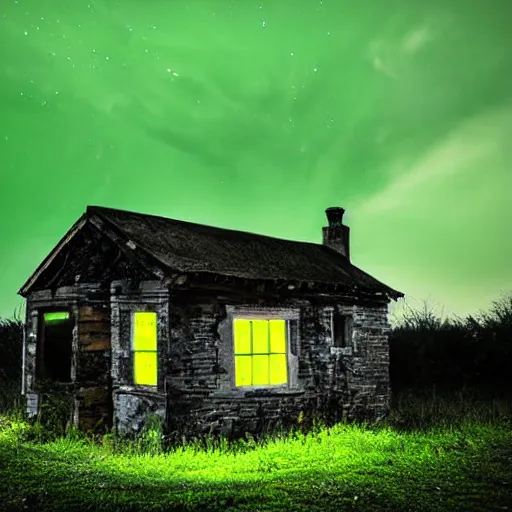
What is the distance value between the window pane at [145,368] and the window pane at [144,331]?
6.3 inches

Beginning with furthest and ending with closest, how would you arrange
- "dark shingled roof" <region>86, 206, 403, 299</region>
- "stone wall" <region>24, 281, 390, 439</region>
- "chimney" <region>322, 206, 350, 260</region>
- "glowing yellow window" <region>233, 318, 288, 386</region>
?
"chimney" <region>322, 206, 350, 260</region> < "glowing yellow window" <region>233, 318, 288, 386</region> < "dark shingled roof" <region>86, 206, 403, 299</region> < "stone wall" <region>24, 281, 390, 439</region>

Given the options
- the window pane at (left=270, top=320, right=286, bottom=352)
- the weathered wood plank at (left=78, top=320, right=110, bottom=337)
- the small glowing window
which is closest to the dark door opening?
the small glowing window

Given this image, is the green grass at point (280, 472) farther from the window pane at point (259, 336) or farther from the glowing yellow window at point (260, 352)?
the window pane at point (259, 336)

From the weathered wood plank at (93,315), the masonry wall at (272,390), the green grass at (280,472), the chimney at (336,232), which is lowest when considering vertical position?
the green grass at (280,472)

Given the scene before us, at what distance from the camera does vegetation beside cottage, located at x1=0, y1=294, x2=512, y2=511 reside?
8156 mm

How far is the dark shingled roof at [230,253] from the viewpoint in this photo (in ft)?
40.6

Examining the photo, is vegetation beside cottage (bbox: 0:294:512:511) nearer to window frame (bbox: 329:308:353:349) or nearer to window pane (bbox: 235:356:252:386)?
window pane (bbox: 235:356:252:386)

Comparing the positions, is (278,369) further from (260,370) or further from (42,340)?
(42,340)

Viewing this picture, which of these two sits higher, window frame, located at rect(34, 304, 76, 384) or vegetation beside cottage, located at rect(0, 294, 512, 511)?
window frame, located at rect(34, 304, 76, 384)

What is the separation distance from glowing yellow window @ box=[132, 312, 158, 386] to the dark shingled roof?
137cm

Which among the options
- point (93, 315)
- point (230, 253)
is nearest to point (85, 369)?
point (93, 315)

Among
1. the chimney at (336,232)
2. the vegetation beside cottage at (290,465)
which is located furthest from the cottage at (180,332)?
the chimney at (336,232)

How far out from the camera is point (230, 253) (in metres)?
14.1

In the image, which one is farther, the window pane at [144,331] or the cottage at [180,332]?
the window pane at [144,331]
